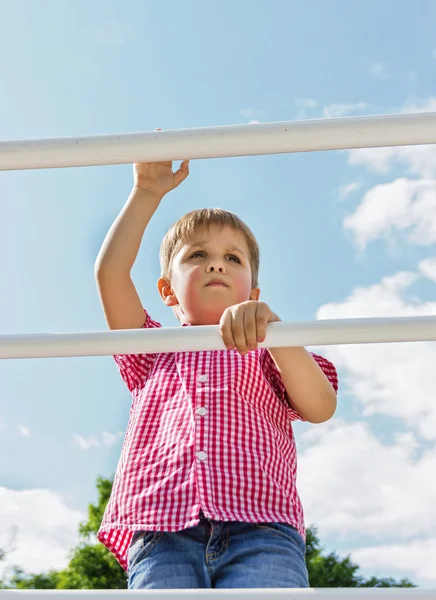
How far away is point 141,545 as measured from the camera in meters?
1.65

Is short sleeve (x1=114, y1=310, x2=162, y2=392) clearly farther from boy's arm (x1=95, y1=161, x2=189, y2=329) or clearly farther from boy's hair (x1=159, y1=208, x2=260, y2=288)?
boy's hair (x1=159, y1=208, x2=260, y2=288)

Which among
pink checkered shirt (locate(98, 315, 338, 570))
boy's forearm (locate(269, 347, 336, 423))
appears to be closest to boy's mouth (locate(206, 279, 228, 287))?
pink checkered shirt (locate(98, 315, 338, 570))

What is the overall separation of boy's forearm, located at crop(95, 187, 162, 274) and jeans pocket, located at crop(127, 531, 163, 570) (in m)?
0.62

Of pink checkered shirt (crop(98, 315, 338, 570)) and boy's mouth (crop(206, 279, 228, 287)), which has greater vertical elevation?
boy's mouth (crop(206, 279, 228, 287))

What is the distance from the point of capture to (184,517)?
163 cm

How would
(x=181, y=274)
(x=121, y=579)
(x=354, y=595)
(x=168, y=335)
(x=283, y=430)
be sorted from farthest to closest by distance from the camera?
(x=121, y=579)
(x=181, y=274)
(x=283, y=430)
(x=168, y=335)
(x=354, y=595)

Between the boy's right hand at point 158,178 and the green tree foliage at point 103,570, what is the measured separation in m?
14.7

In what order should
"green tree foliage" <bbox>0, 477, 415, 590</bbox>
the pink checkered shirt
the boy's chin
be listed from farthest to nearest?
"green tree foliage" <bbox>0, 477, 415, 590</bbox> → the boy's chin → the pink checkered shirt

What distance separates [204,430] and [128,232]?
Result: 1.65 feet

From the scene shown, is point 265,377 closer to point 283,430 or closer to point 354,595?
point 283,430

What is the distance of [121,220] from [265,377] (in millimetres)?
513

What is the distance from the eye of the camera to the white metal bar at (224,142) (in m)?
0.99

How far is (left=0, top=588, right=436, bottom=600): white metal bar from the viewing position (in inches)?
36.6

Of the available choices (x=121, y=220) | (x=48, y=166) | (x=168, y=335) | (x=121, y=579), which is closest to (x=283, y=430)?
(x=121, y=220)
